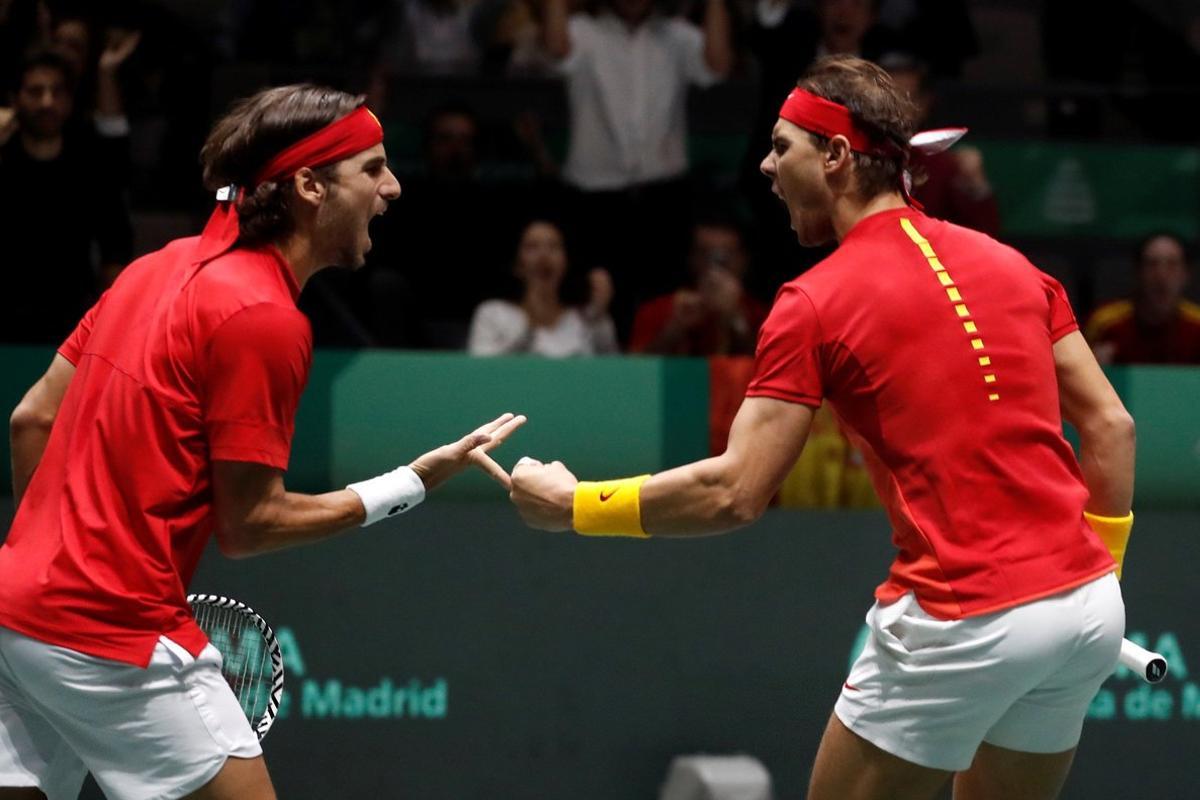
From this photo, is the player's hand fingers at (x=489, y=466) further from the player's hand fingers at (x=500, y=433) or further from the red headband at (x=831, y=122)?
the red headband at (x=831, y=122)

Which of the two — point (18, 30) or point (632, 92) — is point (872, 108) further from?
point (18, 30)

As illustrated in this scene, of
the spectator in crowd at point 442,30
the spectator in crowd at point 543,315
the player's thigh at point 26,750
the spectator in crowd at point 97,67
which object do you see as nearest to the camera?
the player's thigh at point 26,750

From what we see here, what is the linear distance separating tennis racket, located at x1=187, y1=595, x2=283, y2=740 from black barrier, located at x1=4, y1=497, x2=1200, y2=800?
6.41 feet

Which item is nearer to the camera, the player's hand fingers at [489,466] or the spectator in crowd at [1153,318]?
the player's hand fingers at [489,466]

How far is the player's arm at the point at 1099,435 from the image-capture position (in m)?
3.52

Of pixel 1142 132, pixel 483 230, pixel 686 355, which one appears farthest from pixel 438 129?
pixel 1142 132

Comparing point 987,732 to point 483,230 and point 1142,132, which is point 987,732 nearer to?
point 483,230

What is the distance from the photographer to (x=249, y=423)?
3.08m

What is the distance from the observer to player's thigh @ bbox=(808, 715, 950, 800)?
10.8 feet

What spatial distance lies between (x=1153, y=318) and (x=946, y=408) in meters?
3.40

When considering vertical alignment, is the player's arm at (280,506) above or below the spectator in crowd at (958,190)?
below

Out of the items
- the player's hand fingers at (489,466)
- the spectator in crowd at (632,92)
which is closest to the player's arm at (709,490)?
the player's hand fingers at (489,466)

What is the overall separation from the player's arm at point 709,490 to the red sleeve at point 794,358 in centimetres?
2

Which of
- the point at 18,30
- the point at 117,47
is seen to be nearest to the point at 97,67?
the point at 117,47
